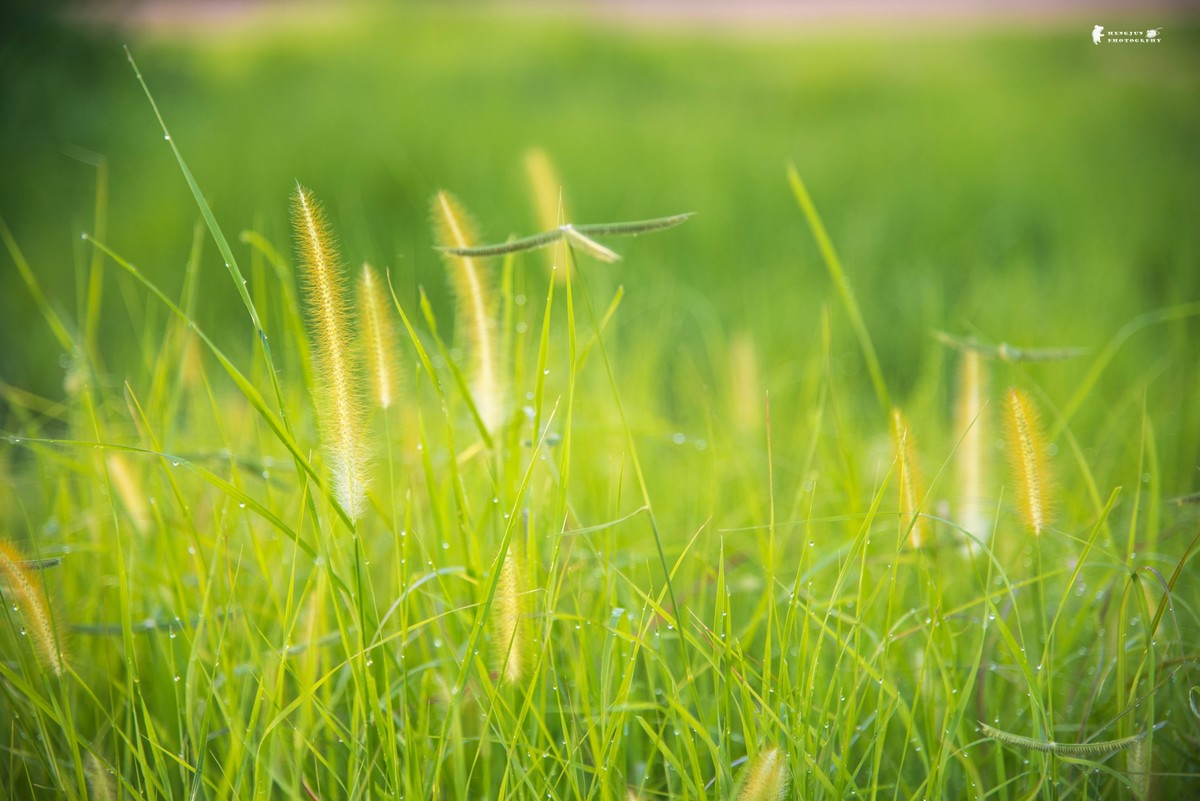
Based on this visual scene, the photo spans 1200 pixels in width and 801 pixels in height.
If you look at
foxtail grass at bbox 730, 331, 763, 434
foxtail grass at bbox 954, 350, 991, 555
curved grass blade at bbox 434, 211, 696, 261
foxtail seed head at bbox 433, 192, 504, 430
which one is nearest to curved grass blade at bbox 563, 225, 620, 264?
curved grass blade at bbox 434, 211, 696, 261

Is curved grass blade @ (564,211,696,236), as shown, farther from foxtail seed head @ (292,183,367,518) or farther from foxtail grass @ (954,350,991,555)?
foxtail grass @ (954,350,991,555)

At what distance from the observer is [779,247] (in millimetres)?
2965

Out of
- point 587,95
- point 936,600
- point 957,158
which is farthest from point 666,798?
point 587,95

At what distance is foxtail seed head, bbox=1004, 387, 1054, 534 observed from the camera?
2.64ft

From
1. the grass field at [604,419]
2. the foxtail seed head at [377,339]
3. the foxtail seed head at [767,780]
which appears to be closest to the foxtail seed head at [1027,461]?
the grass field at [604,419]

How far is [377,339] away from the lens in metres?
0.80

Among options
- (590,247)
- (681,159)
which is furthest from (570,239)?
(681,159)

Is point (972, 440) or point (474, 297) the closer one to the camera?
point (474, 297)

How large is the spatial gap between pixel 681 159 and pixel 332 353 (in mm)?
2993

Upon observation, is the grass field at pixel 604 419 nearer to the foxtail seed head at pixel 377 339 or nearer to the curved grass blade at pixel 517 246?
the foxtail seed head at pixel 377 339

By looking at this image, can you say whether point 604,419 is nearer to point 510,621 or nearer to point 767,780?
point 510,621

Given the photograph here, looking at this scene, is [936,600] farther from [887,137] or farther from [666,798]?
[887,137]

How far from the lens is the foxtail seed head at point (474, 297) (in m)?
0.83

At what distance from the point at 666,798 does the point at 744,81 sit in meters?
4.46
